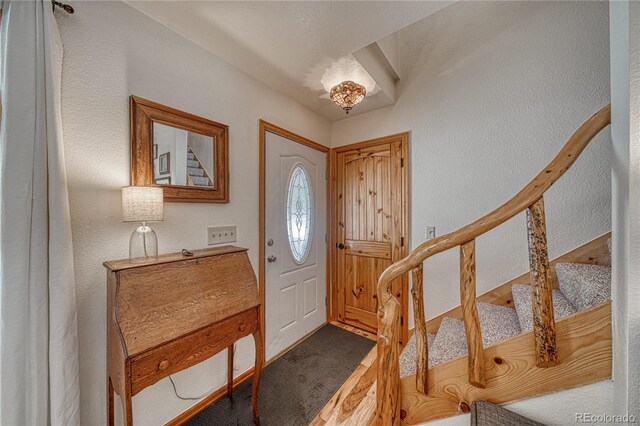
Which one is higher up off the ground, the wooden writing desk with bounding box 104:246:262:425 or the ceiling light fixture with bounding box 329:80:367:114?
the ceiling light fixture with bounding box 329:80:367:114

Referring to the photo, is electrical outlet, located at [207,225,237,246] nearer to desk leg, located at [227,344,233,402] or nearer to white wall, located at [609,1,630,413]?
desk leg, located at [227,344,233,402]

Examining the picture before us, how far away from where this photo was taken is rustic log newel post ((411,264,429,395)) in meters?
1.07

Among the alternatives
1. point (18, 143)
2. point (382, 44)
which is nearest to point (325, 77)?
point (382, 44)

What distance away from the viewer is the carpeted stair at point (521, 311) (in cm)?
111

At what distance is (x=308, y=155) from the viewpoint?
8.27 ft

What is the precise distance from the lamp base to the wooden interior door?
1.85 meters

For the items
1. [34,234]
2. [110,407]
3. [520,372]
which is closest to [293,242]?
[110,407]

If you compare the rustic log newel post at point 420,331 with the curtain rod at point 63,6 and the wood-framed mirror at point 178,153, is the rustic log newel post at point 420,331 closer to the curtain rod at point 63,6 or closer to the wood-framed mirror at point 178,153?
the wood-framed mirror at point 178,153

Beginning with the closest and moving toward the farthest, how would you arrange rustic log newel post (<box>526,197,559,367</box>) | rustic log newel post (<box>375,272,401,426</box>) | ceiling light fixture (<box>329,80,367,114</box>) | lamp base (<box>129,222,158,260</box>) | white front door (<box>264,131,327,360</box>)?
rustic log newel post (<box>526,197,559,367</box>) → rustic log newel post (<box>375,272,401,426</box>) → lamp base (<box>129,222,158,260</box>) → ceiling light fixture (<box>329,80,367,114</box>) → white front door (<box>264,131,327,360</box>)

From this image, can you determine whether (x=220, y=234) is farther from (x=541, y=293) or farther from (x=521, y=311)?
(x=521, y=311)

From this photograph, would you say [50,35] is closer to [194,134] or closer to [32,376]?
[194,134]

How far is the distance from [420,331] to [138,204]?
146 cm

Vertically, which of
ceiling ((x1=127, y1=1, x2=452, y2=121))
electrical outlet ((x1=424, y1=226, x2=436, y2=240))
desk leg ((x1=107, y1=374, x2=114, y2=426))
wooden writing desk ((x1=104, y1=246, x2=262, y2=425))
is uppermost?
ceiling ((x1=127, y1=1, x2=452, y2=121))
